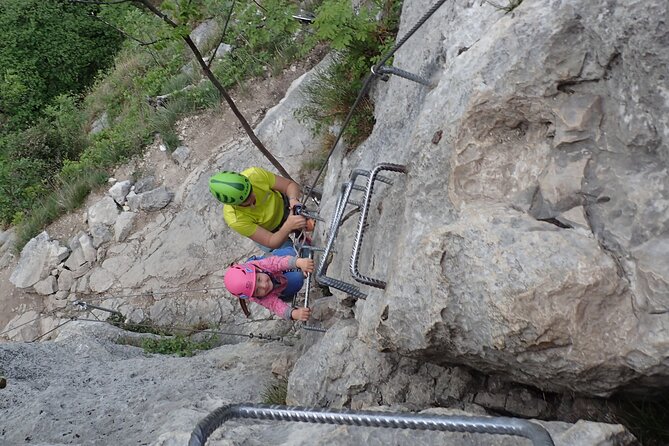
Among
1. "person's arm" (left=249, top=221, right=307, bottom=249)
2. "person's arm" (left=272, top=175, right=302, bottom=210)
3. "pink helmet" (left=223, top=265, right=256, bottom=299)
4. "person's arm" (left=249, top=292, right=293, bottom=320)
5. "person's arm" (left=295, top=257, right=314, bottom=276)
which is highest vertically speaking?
"person's arm" (left=272, top=175, right=302, bottom=210)

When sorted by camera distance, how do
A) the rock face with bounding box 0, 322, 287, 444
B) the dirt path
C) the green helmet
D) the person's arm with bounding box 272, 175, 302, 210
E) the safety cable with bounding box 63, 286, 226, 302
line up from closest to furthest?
1. the rock face with bounding box 0, 322, 287, 444
2. the green helmet
3. the person's arm with bounding box 272, 175, 302, 210
4. the safety cable with bounding box 63, 286, 226, 302
5. the dirt path

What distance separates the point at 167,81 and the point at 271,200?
6.75 metres

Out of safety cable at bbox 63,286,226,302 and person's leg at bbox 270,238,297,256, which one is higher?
person's leg at bbox 270,238,297,256

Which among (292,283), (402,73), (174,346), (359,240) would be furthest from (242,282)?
(174,346)

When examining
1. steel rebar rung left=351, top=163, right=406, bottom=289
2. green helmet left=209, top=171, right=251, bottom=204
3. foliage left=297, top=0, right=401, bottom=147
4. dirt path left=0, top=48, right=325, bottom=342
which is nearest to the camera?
steel rebar rung left=351, top=163, right=406, bottom=289

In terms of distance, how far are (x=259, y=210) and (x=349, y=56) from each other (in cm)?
192

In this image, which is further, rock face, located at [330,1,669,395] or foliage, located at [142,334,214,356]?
foliage, located at [142,334,214,356]

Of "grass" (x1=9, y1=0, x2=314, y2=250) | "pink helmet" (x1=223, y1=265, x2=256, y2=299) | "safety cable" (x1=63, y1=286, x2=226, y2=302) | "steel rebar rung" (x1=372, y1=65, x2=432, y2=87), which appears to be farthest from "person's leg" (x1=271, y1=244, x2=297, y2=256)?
"grass" (x1=9, y1=0, x2=314, y2=250)

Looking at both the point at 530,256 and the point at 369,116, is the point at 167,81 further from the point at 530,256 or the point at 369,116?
the point at 530,256

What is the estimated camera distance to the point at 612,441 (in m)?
2.17

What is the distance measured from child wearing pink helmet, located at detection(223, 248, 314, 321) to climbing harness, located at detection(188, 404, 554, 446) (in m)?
2.75

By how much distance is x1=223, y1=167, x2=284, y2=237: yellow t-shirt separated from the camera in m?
5.47

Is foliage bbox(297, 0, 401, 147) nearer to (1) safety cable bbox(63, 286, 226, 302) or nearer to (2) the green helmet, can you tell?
(2) the green helmet

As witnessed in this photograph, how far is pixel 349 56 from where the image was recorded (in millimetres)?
5996
